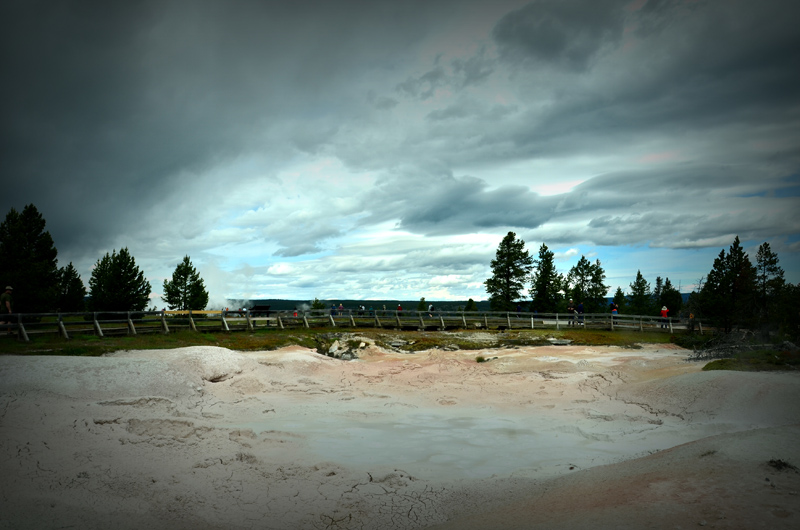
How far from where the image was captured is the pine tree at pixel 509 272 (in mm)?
52000

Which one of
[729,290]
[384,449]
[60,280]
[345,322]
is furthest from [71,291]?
[729,290]

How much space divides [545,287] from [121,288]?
49.2 metres

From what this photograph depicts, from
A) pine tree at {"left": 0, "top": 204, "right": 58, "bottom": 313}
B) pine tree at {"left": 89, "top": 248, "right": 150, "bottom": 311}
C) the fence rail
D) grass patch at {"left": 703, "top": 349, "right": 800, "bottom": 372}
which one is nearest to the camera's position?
grass patch at {"left": 703, "top": 349, "right": 800, "bottom": 372}

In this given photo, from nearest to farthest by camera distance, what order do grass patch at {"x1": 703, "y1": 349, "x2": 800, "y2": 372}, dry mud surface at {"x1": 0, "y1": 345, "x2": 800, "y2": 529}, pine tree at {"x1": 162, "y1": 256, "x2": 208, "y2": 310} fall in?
dry mud surface at {"x1": 0, "y1": 345, "x2": 800, "y2": 529} → grass patch at {"x1": 703, "y1": 349, "x2": 800, "y2": 372} → pine tree at {"x1": 162, "y1": 256, "x2": 208, "y2": 310}

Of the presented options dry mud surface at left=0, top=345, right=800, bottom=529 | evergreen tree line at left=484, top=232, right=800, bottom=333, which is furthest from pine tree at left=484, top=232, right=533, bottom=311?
dry mud surface at left=0, top=345, right=800, bottom=529

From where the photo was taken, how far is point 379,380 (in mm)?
15164

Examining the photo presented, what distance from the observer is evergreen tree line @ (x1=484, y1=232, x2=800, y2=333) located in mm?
29584

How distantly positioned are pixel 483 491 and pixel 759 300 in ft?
82.0

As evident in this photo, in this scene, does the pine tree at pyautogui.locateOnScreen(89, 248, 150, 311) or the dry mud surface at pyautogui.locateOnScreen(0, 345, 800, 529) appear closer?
the dry mud surface at pyautogui.locateOnScreen(0, 345, 800, 529)

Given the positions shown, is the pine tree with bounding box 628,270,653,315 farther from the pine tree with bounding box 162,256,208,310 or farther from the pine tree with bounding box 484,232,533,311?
the pine tree with bounding box 162,256,208,310

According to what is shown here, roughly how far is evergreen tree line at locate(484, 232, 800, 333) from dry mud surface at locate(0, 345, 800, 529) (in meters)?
10.0

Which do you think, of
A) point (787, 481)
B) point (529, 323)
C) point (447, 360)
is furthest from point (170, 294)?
point (787, 481)

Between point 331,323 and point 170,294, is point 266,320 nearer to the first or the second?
point 331,323

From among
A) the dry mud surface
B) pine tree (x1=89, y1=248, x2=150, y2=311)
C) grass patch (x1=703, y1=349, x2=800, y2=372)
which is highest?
pine tree (x1=89, y1=248, x2=150, y2=311)
